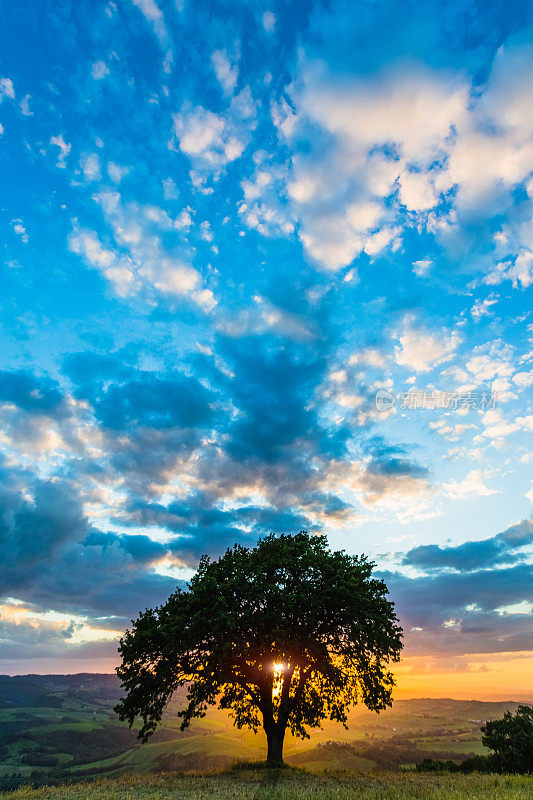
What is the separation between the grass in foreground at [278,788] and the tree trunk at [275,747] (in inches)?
131

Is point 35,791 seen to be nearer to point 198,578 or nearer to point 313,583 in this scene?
point 198,578

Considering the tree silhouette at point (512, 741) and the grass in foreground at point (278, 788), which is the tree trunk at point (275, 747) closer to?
the grass in foreground at point (278, 788)

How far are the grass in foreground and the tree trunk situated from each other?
10.9 feet

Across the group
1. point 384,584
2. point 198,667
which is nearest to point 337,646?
point 384,584

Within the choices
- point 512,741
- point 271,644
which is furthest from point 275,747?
point 512,741

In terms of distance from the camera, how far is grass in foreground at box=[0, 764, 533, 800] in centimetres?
1844

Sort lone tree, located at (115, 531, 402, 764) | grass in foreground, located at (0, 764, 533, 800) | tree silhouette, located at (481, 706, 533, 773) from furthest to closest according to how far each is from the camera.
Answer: tree silhouette, located at (481, 706, 533, 773) → lone tree, located at (115, 531, 402, 764) → grass in foreground, located at (0, 764, 533, 800)

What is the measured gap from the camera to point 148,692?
2991 centimetres

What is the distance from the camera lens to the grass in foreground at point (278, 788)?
60.5 feet

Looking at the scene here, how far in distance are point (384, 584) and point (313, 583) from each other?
233 inches

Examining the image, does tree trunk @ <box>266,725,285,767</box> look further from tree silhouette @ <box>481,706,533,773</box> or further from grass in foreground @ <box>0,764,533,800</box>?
tree silhouette @ <box>481,706,533,773</box>

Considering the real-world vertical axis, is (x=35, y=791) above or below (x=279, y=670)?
below

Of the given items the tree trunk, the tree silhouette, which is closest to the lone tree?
the tree trunk

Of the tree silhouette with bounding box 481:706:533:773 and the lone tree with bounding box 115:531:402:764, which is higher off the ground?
the lone tree with bounding box 115:531:402:764
